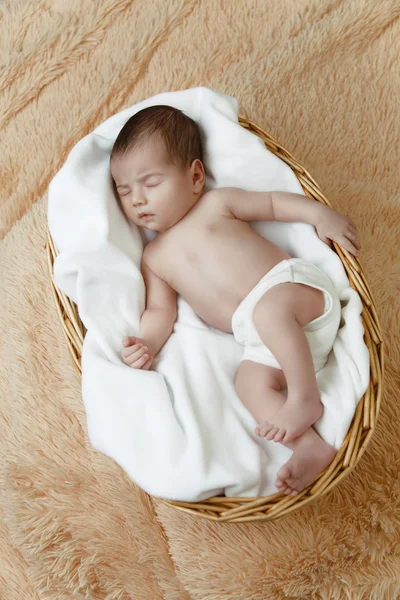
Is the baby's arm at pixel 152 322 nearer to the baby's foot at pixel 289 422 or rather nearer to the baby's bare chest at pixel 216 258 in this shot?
the baby's bare chest at pixel 216 258

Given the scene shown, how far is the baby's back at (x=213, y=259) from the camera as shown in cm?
147

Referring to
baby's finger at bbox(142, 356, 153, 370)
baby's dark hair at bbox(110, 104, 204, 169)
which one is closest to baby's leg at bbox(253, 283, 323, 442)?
baby's finger at bbox(142, 356, 153, 370)

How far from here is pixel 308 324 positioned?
1398 millimetres

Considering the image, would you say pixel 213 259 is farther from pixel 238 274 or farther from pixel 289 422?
pixel 289 422

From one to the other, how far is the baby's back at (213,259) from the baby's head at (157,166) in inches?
2.1

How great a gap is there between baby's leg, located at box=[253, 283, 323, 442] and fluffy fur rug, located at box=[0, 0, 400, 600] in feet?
0.99

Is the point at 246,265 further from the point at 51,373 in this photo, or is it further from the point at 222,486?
the point at 51,373

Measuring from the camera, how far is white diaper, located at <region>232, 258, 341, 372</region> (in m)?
1.40

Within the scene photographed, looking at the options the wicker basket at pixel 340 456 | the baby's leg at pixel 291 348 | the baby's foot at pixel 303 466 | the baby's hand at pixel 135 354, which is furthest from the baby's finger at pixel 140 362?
the baby's foot at pixel 303 466

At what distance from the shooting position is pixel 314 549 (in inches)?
56.8

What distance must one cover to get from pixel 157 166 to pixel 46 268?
53 centimetres

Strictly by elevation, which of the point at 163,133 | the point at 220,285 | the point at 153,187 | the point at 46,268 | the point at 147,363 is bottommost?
the point at 46,268

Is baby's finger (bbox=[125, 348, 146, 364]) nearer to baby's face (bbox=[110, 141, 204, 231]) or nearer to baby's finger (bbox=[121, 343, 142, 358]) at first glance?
baby's finger (bbox=[121, 343, 142, 358])

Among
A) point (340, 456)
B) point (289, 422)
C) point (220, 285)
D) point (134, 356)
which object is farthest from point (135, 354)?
point (340, 456)
